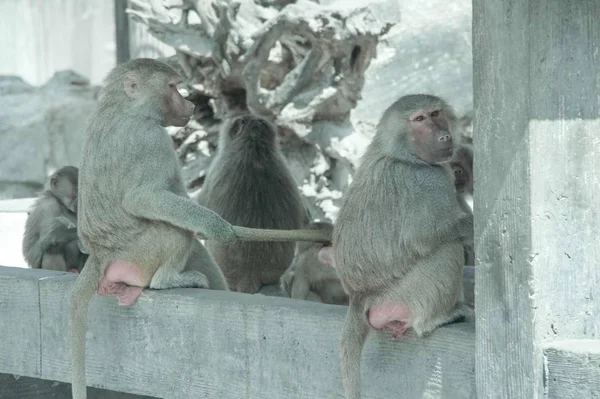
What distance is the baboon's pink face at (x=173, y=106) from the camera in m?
4.96

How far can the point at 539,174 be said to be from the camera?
334 centimetres

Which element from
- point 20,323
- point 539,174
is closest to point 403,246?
point 539,174

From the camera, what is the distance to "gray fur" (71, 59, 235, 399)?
468 cm

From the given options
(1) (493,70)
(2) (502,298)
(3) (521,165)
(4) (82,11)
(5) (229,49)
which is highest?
(4) (82,11)

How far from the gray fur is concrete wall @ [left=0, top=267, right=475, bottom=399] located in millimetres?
201

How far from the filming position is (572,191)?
11.1 feet

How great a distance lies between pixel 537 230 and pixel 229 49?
7.31 metres

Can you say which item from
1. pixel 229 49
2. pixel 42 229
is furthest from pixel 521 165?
pixel 229 49

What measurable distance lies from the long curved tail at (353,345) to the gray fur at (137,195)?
88 centimetres

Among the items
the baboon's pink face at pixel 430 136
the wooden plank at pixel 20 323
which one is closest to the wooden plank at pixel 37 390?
the wooden plank at pixel 20 323

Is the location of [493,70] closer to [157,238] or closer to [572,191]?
[572,191]

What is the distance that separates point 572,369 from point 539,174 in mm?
638

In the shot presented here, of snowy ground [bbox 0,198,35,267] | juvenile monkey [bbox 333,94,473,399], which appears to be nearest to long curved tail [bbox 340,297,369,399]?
juvenile monkey [bbox 333,94,473,399]

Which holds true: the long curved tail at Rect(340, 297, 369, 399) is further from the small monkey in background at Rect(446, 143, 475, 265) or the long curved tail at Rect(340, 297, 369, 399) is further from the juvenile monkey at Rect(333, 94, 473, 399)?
the small monkey in background at Rect(446, 143, 475, 265)
